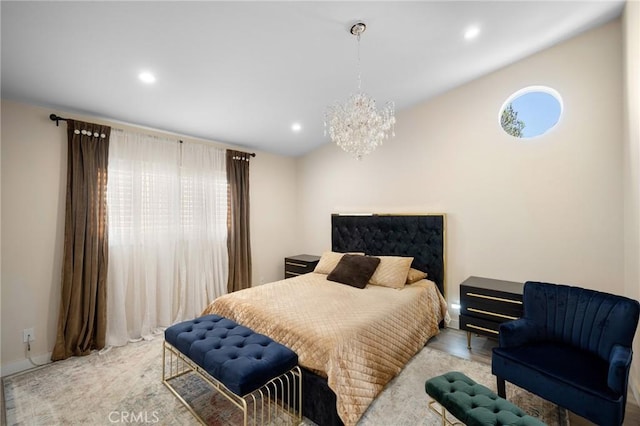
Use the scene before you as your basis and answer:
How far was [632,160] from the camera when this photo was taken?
209 cm

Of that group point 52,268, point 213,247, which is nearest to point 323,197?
point 213,247

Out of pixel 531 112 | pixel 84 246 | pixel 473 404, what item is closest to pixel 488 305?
pixel 473 404

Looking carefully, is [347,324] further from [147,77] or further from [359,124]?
[147,77]

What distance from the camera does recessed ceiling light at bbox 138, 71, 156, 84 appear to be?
2.35 metres

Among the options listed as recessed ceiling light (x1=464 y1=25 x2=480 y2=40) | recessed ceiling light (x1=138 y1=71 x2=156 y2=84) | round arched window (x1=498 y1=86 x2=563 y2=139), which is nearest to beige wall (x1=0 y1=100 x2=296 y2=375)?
recessed ceiling light (x1=138 y1=71 x2=156 y2=84)

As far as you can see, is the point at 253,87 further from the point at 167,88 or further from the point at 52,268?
the point at 52,268

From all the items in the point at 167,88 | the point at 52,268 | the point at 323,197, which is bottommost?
the point at 52,268

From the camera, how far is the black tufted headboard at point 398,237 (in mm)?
3355

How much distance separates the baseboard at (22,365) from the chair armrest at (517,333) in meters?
4.03

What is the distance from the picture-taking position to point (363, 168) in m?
4.17

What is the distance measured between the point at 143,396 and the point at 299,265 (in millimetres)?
2568

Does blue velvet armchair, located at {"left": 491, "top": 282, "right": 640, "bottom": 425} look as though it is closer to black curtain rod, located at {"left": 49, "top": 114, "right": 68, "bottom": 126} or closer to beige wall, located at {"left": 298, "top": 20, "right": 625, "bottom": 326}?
beige wall, located at {"left": 298, "top": 20, "right": 625, "bottom": 326}

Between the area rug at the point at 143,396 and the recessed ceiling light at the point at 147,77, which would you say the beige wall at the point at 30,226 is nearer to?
the area rug at the point at 143,396

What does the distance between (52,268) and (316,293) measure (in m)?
2.61
